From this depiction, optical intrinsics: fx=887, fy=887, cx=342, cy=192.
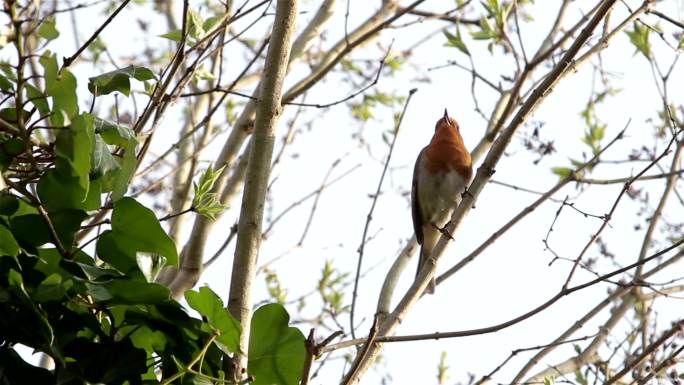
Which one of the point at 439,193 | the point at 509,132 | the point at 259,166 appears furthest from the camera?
the point at 439,193

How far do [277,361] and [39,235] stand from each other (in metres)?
0.52

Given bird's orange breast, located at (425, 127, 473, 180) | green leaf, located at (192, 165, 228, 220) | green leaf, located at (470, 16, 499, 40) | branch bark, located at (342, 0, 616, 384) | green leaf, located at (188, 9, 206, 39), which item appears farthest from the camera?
bird's orange breast, located at (425, 127, 473, 180)

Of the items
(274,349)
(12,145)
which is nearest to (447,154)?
(274,349)

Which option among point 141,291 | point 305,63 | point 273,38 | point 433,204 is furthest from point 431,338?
point 305,63

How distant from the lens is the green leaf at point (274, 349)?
1.74 meters

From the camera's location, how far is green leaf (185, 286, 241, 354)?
5.32ft

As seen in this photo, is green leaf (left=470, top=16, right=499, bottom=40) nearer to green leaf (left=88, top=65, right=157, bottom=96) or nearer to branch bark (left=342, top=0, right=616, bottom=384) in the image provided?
branch bark (left=342, top=0, right=616, bottom=384)

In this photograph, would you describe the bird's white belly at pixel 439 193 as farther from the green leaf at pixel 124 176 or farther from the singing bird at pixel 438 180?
the green leaf at pixel 124 176

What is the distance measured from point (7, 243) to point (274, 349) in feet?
1.86

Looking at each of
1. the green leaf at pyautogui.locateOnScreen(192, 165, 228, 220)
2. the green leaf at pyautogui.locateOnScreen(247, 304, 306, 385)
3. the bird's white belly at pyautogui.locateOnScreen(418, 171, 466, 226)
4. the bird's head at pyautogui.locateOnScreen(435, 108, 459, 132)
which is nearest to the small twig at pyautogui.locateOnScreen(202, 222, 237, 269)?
the green leaf at pyautogui.locateOnScreen(192, 165, 228, 220)

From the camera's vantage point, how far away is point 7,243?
1.46 m

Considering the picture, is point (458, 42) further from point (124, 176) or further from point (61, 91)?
point (61, 91)

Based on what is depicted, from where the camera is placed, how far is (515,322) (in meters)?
2.08

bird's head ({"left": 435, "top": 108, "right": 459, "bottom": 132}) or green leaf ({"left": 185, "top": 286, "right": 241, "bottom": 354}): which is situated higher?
bird's head ({"left": 435, "top": 108, "right": 459, "bottom": 132})
